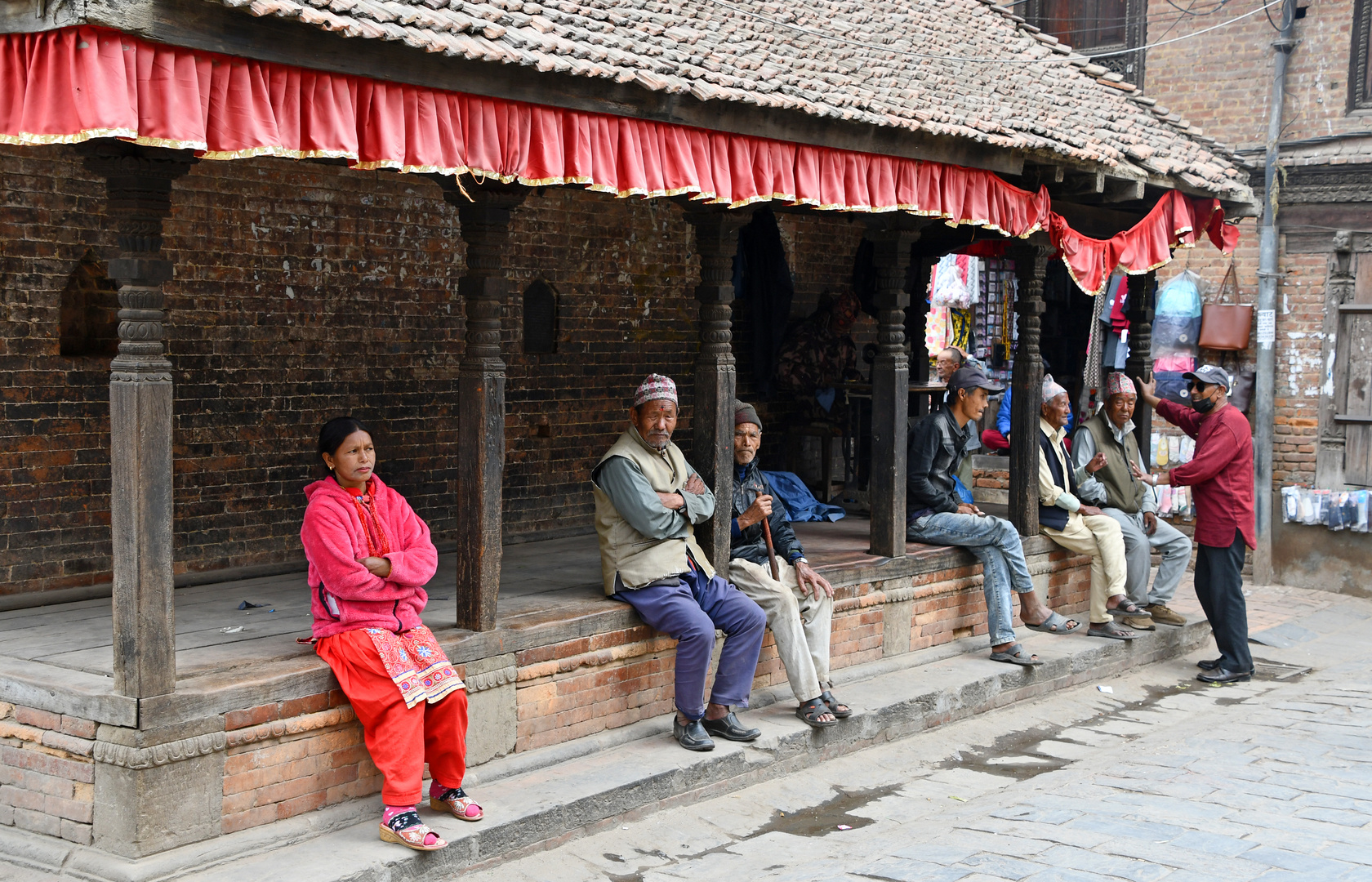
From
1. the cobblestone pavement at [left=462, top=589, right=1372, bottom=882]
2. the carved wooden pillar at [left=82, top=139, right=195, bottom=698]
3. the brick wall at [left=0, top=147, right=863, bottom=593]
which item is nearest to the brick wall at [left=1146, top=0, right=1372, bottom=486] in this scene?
the cobblestone pavement at [left=462, top=589, right=1372, bottom=882]

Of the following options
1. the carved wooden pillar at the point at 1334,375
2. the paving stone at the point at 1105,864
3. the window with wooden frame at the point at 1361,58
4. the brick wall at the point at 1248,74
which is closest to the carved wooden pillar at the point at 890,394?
the paving stone at the point at 1105,864

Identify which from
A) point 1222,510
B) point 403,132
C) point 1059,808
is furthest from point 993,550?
point 403,132

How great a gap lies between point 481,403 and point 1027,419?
16.7 feet

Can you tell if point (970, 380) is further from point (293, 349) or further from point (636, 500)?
point (293, 349)

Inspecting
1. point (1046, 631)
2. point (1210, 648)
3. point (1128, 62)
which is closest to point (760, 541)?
point (1046, 631)

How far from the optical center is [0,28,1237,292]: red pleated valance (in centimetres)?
437

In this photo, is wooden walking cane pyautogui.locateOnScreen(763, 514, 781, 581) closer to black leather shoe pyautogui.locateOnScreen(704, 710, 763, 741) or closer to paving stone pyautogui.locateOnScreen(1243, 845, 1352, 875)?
black leather shoe pyautogui.locateOnScreen(704, 710, 763, 741)

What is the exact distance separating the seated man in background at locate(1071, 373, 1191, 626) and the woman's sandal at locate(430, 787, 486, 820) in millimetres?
6221

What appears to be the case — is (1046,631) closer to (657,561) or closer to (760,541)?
(760,541)

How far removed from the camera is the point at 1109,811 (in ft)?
21.0

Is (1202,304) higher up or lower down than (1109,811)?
higher up

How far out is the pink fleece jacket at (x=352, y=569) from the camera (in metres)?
5.39

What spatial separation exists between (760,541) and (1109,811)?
7.86 feet

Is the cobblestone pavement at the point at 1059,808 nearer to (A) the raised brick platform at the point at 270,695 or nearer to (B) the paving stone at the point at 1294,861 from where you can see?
(B) the paving stone at the point at 1294,861
